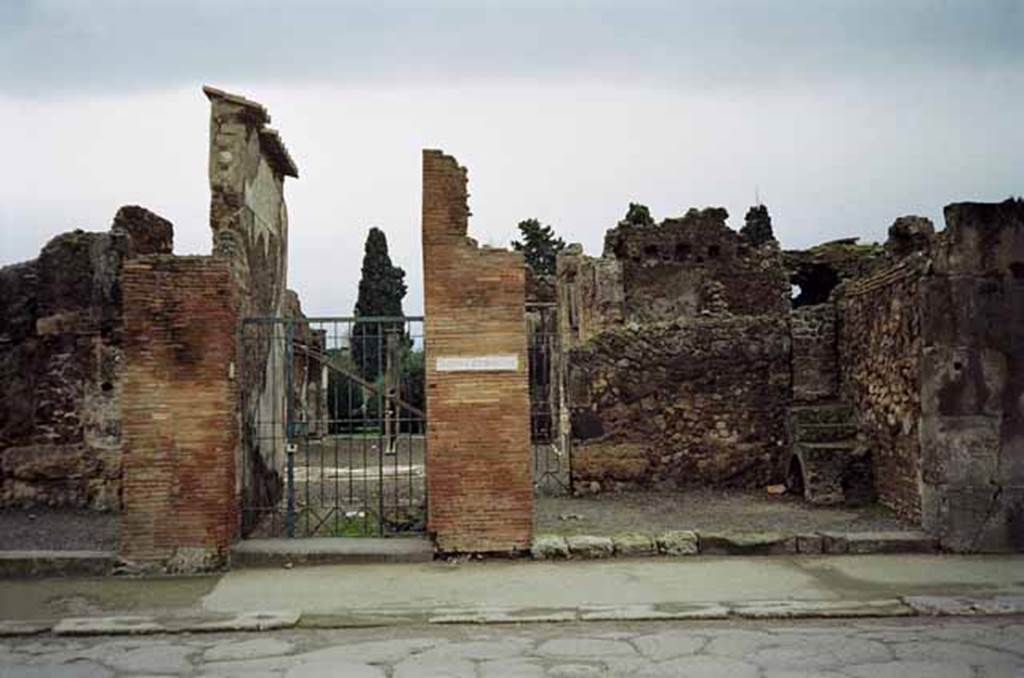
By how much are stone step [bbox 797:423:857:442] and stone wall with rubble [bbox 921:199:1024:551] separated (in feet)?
9.23

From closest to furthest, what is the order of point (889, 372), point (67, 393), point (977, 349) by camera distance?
point (977, 349) < point (889, 372) < point (67, 393)

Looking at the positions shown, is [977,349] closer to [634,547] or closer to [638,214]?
[634,547]

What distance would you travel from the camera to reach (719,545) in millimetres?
8758

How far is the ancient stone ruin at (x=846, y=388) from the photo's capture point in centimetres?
908

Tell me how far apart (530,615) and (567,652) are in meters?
0.90

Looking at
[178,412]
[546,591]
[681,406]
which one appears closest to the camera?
[546,591]

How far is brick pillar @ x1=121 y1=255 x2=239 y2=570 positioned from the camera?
27.5 ft

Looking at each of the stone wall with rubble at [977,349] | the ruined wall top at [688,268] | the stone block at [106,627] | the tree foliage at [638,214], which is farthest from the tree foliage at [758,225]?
the stone block at [106,627]

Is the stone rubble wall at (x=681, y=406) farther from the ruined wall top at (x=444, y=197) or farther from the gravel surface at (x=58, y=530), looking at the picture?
the gravel surface at (x=58, y=530)

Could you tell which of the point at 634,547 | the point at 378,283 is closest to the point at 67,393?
the point at 634,547

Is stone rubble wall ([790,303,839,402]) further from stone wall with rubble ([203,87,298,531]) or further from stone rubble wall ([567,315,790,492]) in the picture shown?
stone wall with rubble ([203,87,298,531])

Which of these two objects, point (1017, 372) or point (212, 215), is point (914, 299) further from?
point (212, 215)

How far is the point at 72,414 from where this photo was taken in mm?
12008

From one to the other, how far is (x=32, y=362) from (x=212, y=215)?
4.16 m
